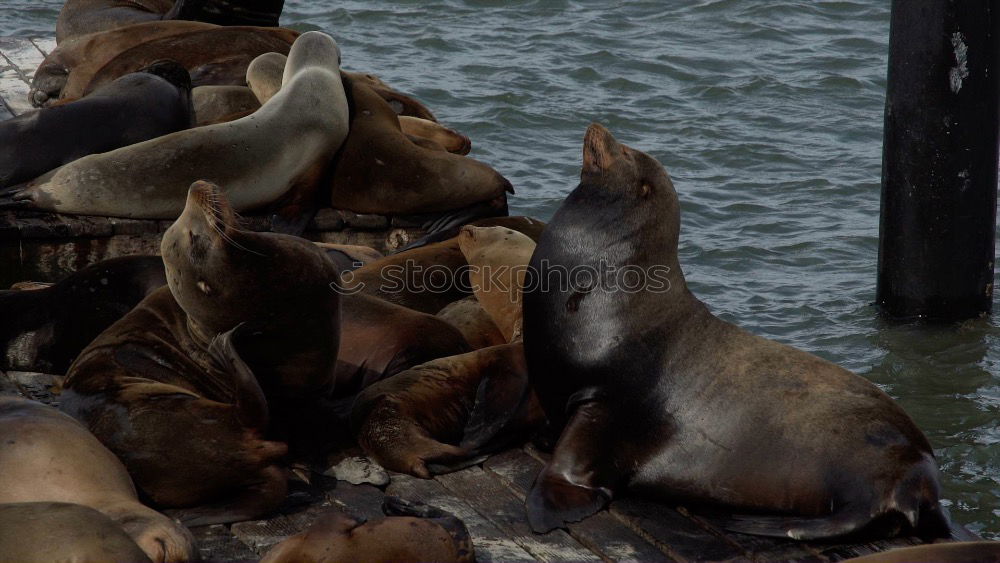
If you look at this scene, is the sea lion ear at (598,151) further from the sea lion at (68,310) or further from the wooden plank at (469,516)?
the sea lion at (68,310)

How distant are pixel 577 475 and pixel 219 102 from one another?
14.3 ft

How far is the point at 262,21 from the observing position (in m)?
9.70

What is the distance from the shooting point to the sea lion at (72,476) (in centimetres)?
319

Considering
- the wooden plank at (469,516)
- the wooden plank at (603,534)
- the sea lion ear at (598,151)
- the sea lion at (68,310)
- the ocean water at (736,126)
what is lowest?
the ocean water at (736,126)

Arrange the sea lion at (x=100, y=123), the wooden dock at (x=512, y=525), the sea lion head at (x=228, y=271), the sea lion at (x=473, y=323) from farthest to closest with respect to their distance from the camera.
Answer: the sea lion at (x=100, y=123) < the sea lion at (x=473, y=323) < the sea lion head at (x=228, y=271) < the wooden dock at (x=512, y=525)

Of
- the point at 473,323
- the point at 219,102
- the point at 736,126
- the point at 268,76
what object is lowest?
the point at 736,126

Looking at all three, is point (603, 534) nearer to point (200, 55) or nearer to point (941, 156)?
point (941, 156)

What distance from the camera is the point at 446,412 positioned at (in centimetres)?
447

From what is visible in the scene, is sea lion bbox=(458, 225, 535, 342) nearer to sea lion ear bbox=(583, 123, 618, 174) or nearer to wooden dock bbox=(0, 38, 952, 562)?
sea lion ear bbox=(583, 123, 618, 174)

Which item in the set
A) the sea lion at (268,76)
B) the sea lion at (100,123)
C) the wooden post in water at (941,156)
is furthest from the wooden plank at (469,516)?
the wooden post in water at (941,156)

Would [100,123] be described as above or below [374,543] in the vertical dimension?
above

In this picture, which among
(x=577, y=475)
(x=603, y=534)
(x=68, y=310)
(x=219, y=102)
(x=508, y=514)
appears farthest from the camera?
(x=219, y=102)

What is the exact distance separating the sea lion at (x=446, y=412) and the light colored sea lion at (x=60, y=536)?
52.0 inches

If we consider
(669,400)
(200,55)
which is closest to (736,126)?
(200,55)
